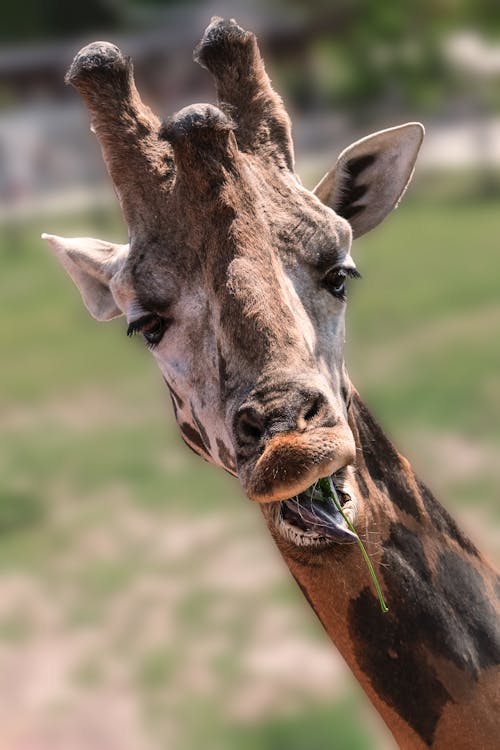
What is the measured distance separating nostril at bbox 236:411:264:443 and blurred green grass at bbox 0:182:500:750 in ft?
22.2

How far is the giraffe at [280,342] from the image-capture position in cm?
436

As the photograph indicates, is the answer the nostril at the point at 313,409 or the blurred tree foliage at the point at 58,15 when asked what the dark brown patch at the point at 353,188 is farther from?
the blurred tree foliage at the point at 58,15

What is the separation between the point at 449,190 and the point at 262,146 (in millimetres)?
35461

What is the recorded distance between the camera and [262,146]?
4.90 m

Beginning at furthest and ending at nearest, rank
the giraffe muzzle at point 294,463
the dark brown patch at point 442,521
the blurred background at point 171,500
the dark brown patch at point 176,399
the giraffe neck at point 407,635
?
1. the blurred background at point 171,500
2. the dark brown patch at point 442,521
3. the dark brown patch at point 176,399
4. the giraffe neck at point 407,635
5. the giraffe muzzle at point 294,463

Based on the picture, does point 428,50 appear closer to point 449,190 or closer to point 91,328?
point 449,190

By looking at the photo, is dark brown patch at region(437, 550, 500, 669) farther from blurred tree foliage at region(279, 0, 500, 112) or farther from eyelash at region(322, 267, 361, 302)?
blurred tree foliage at region(279, 0, 500, 112)

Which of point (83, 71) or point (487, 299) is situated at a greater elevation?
point (83, 71)

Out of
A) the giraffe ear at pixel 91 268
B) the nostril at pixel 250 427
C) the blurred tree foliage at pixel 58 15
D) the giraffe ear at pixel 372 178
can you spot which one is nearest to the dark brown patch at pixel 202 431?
the nostril at pixel 250 427

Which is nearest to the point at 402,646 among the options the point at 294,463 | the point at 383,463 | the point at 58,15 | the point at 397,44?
the point at 383,463

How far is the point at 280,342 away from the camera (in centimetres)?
426

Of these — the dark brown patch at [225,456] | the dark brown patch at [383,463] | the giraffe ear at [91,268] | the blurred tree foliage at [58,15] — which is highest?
the giraffe ear at [91,268]

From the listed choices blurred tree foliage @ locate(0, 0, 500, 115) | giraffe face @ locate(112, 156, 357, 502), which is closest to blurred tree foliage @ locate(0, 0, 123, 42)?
blurred tree foliage @ locate(0, 0, 500, 115)

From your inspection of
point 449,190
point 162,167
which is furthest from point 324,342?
point 449,190
